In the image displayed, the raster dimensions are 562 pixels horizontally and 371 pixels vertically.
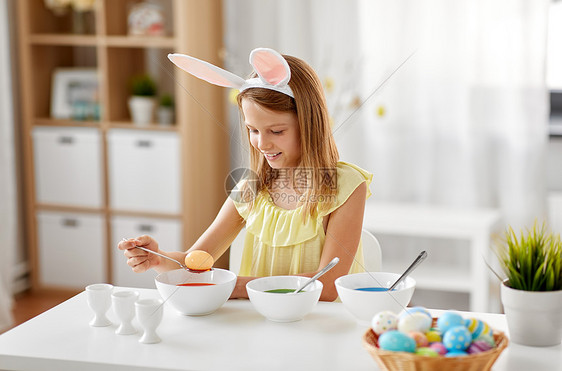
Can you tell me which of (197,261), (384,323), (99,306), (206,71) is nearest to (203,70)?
(206,71)

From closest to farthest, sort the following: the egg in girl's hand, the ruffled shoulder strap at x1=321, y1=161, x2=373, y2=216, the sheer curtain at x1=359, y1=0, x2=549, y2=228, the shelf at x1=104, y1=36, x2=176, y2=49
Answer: the egg in girl's hand, the ruffled shoulder strap at x1=321, y1=161, x2=373, y2=216, the sheer curtain at x1=359, y1=0, x2=549, y2=228, the shelf at x1=104, y1=36, x2=176, y2=49

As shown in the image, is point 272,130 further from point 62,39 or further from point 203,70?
point 62,39

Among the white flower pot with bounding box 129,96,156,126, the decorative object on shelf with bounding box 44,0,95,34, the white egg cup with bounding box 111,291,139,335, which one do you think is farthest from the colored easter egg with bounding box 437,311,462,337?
the decorative object on shelf with bounding box 44,0,95,34

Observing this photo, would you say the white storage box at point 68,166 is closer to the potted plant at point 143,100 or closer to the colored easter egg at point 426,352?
the potted plant at point 143,100

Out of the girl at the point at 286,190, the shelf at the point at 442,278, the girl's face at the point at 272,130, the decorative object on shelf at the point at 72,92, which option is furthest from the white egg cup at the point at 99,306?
the decorative object on shelf at the point at 72,92

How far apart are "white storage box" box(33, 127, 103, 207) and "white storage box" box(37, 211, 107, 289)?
0.08 meters

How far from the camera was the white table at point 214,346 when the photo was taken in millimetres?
1166

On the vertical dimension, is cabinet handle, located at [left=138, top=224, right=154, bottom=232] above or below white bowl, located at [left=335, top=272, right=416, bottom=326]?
below

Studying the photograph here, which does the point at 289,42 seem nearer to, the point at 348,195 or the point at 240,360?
the point at 348,195

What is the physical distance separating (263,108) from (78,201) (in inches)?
85.0

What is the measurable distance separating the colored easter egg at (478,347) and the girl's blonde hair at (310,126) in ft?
1.85

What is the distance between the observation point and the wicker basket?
1.05 metres

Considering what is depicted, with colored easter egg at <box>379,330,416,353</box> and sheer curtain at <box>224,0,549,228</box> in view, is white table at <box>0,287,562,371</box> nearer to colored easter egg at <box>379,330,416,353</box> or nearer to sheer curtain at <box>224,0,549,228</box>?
colored easter egg at <box>379,330,416,353</box>

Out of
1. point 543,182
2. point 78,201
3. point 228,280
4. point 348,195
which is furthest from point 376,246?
point 78,201
